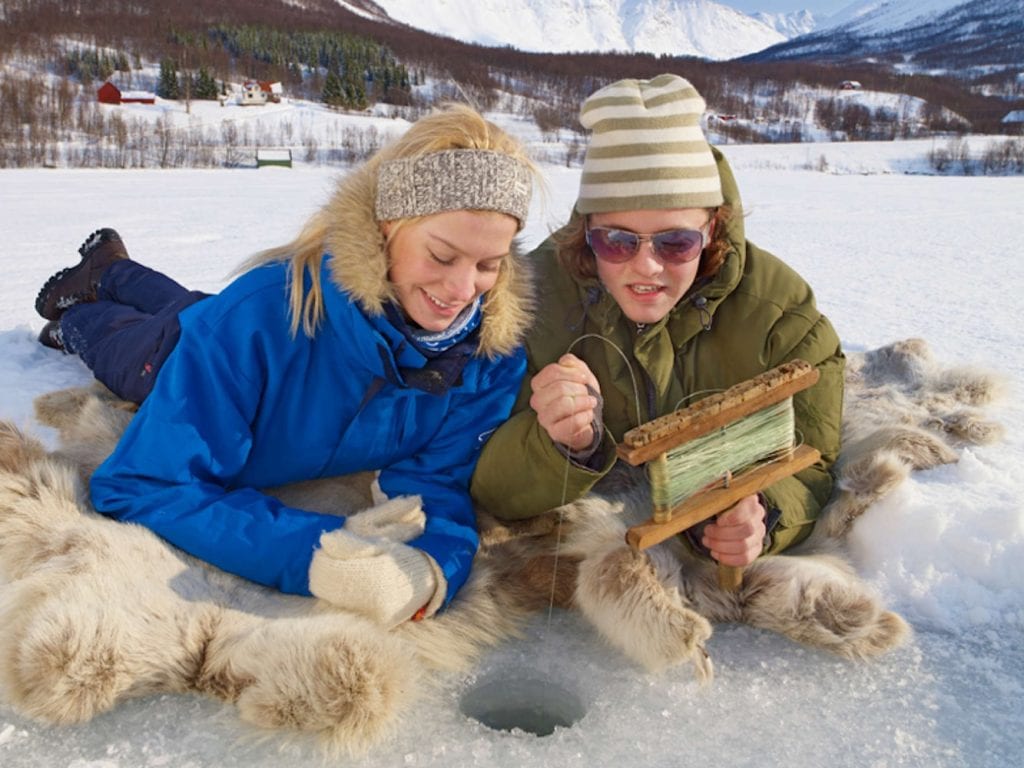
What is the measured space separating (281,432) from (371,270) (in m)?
0.57

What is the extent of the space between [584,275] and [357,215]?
2.63ft

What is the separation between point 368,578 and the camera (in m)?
1.92

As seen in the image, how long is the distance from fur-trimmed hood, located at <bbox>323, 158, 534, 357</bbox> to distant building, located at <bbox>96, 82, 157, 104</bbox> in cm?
6954

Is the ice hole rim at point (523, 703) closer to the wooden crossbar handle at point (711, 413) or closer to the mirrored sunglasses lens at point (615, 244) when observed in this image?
the wooden crossbar handle at point (711, 413)

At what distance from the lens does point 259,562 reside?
2078 millimetres

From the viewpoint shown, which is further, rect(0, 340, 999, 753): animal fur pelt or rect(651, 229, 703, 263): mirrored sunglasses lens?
rect(651, 229, 703, 263): mirrored sunglasses lens

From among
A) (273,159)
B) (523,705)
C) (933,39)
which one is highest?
(933,39)

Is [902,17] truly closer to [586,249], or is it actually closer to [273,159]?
[273,159]

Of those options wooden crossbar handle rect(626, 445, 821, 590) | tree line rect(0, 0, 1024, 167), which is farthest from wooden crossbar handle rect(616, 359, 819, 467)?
tree line rect(0, 0, 1024, 167)

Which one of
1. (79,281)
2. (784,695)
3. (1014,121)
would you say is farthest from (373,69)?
(784,695)

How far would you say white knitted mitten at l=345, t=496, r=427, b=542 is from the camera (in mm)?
2129

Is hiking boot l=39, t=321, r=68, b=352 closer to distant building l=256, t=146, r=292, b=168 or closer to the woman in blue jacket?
the woman in blue jacket

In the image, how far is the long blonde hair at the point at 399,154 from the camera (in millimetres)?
2234

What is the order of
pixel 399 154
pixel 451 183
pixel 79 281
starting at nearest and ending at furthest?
pixel 451 183 < pixel 399 154 < pixel 79 281
